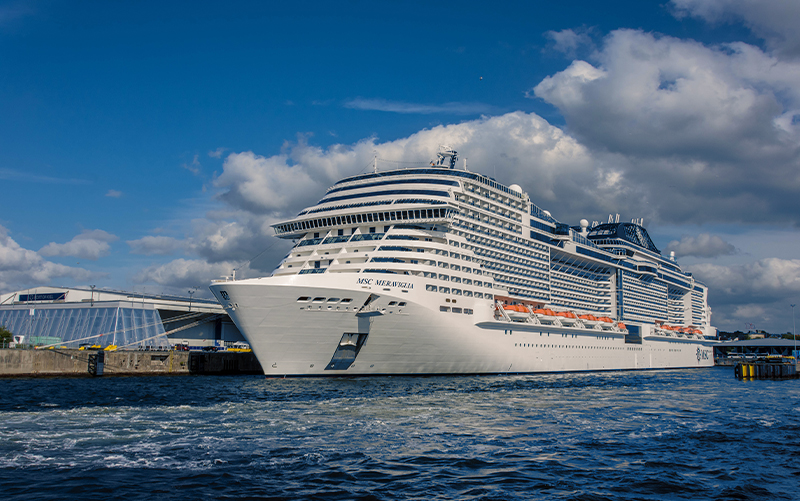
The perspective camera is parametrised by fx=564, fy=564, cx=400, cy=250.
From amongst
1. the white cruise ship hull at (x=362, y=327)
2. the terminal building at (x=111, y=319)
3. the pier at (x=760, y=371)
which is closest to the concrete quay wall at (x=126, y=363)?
the terminal building at (x=111, y=319)

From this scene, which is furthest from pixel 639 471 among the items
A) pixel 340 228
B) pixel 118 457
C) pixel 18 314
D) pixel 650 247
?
pixel 650 247

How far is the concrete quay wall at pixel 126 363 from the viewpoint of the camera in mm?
47875

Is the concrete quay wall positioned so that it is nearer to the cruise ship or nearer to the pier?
the cruise ship

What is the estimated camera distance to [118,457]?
15.7 meters

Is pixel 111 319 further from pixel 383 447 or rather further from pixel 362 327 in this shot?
pixel 383 447

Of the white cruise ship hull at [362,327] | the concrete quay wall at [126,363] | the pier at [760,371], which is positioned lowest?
the pier at [760,371]

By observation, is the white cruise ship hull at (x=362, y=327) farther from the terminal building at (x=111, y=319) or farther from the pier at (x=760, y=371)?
the pier at (x=760, y=371)

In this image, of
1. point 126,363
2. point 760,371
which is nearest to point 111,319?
point 126,363

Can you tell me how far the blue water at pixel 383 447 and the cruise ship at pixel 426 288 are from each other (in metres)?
5.67

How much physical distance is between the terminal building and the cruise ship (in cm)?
2946

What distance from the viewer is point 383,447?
17641mm

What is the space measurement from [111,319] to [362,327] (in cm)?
4371

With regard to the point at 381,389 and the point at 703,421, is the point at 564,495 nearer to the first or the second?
the point at 703,421

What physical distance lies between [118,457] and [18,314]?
7441cm
